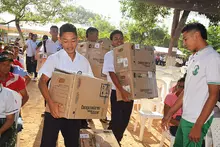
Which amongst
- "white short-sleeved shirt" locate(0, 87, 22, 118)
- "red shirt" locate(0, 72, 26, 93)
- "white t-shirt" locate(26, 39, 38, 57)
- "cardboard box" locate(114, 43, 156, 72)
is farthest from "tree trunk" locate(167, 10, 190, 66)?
"white short-sleeved shirt" locate(0, 87, 22, 118)

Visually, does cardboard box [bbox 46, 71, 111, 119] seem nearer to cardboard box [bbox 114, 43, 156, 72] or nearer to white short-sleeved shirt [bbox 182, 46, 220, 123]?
white short-sleeved shirt [bbox 182, 46, 220, 123]

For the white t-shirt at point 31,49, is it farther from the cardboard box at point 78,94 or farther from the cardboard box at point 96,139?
the cardboard box at point 78,94

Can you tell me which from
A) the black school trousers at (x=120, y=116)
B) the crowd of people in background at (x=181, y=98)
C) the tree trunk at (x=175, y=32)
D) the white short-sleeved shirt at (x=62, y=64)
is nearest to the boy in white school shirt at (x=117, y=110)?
the black school trousers at (x=120, y=116)

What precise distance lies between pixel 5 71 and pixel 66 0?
1790cm

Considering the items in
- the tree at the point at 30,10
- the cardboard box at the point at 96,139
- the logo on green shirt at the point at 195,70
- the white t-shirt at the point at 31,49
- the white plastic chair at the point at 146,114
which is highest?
the tree at the point at 30,10

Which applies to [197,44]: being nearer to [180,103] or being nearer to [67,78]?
[180,103]

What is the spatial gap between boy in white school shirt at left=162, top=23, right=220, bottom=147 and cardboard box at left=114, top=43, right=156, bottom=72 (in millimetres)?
1030

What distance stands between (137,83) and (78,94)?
122 centimetres

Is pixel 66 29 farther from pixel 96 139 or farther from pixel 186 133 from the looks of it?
pixel 186 133

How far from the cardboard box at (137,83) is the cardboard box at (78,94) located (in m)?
0.85

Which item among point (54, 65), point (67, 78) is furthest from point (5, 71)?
point (67, 78)

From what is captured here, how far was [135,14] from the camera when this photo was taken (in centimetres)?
1419

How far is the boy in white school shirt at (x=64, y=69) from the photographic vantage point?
8.04 feet

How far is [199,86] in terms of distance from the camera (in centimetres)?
227
